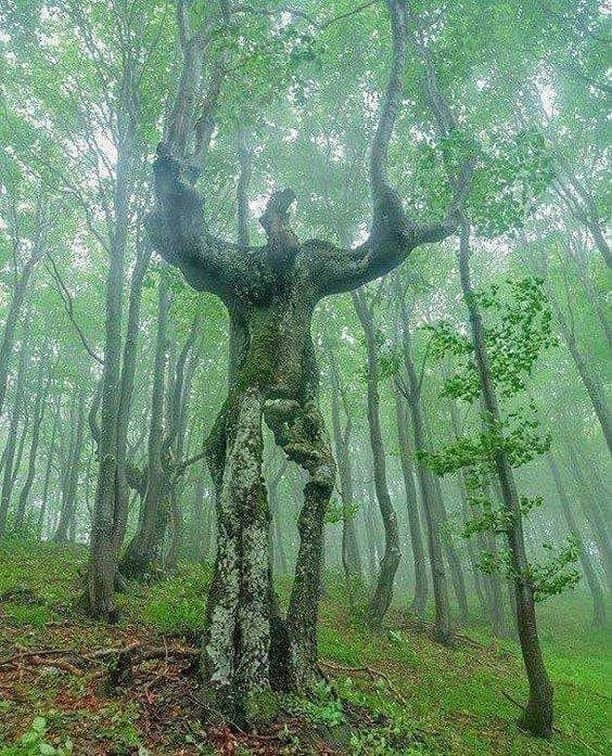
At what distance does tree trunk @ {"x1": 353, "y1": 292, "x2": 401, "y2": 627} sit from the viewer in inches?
538

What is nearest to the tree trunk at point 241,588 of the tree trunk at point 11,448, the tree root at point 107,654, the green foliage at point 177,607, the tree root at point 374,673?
the tree root at point 107,654

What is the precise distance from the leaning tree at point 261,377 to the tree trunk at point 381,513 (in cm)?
632

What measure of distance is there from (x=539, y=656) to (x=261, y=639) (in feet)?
17.8

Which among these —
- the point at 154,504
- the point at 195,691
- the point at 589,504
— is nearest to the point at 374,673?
the point at 195,691

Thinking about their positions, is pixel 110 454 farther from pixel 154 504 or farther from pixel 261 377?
pixel 154 504

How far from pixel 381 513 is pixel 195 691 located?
902 cm

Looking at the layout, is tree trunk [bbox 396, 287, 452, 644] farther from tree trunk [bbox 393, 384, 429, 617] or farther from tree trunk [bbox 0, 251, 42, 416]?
tree trunk [bbox 0, 251, 42, 416]

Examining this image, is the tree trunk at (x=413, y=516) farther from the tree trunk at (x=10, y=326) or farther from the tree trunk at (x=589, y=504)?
the tree trunk at (x=589, y=504)

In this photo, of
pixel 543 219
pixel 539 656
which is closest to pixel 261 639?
pixel 539 656

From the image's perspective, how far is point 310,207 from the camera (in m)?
19.0

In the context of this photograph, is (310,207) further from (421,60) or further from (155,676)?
(155,676)

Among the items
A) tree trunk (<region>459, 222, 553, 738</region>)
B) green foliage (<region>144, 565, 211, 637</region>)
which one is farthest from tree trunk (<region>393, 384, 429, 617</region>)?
tree trunk (<region>459, 222, 553, 738</region>)

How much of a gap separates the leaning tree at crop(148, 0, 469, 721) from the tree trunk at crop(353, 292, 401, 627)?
6318 millimetres

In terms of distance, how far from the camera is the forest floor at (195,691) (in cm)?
473
